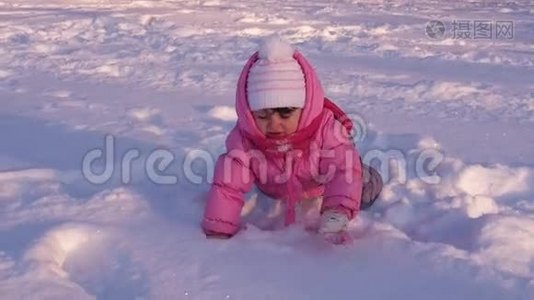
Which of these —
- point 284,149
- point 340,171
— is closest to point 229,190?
point 284,149

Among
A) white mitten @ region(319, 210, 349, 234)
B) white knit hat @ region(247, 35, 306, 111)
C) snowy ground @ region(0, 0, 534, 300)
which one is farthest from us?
white knit hat @ region(247, 35, 306, 111)

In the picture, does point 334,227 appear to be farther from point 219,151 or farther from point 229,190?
point 219,151

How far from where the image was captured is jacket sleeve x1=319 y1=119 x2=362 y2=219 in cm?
266

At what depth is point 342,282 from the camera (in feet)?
7.54

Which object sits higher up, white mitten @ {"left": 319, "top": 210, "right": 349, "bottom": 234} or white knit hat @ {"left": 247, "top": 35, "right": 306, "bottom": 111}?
white knit hat @ {"left": 247, "top": 35, "right": 306, "bottom": 111}

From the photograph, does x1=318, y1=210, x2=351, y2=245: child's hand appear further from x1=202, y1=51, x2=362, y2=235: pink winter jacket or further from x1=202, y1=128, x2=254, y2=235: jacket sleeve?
x1=202, y1=128, x2=254, y2=235: jacket sleeve

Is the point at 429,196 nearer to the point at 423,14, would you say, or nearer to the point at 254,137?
the point at 254,137

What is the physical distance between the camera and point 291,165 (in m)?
2.81

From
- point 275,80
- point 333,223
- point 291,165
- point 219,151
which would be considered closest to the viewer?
point 333,223

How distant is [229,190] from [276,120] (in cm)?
28

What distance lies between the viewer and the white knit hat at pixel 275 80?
2.65 m

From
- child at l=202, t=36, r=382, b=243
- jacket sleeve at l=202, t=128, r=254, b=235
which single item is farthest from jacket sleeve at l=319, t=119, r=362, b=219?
jacket sleeve at l=202, t=128, r=254, b=235

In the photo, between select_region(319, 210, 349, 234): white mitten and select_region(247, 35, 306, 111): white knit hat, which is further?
select_region(247, 35, 306, 111): white knit hat

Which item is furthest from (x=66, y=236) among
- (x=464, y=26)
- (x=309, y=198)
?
(x=464, y=26)
